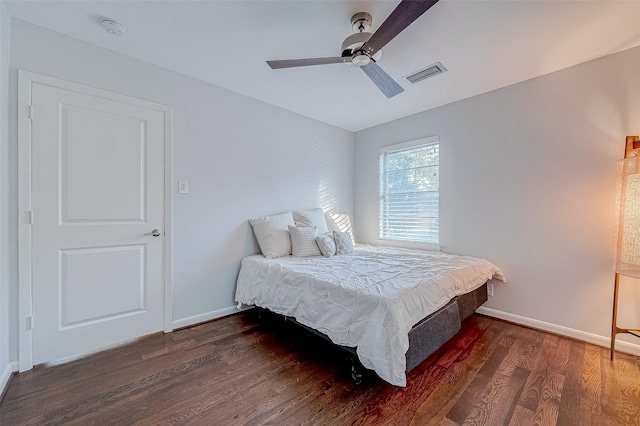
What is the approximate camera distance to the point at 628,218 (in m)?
1.92

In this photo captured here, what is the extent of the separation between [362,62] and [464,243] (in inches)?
90.6

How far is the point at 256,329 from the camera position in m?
2.57

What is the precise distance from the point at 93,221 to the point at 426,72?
315 cm

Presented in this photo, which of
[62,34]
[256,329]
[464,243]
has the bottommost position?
[256,329]

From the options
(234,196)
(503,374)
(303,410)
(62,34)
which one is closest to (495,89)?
(503,374)

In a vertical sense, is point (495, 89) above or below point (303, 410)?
above

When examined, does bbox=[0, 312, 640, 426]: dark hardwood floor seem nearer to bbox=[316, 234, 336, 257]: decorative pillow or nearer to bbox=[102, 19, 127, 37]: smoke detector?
bbox=[316, 234, 336, 257]: decorative pillow

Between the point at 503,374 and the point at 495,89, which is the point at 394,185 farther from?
the point at 503,374

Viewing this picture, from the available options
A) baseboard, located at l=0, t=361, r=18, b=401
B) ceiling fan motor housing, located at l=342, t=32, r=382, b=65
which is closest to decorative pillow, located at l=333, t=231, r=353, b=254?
ceiling fan motor housing, located at l=342, t=32, r=382, b=65

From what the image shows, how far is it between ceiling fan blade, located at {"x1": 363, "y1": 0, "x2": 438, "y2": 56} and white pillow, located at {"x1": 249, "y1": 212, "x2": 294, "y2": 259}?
1927 mm

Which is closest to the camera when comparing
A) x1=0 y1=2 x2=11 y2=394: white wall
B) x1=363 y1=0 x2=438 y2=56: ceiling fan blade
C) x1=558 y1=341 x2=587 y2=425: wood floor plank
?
x1=363 y1=0 x2=438 y2=56: ceiling fan blade

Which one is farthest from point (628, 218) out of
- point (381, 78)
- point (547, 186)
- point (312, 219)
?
point (312, 219)

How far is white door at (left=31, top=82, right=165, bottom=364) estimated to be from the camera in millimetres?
1928

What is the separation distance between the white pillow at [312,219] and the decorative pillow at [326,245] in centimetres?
32
